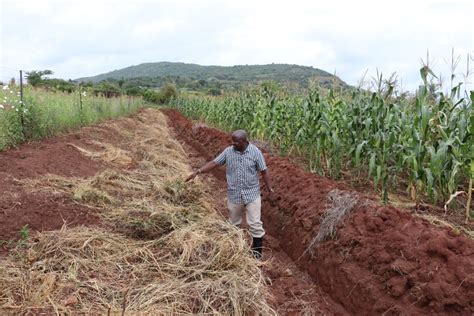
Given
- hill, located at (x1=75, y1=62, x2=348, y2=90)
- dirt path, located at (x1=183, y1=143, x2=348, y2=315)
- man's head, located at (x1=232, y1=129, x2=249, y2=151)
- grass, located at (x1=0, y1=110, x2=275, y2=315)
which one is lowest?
dirt path, located at (x1=183, y1=143, x2=348, y2=315)

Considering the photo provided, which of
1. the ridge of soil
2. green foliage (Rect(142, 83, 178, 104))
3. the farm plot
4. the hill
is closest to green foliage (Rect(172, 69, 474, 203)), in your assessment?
the farm plot

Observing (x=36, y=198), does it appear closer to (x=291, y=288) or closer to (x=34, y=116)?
(x=291, y=288)

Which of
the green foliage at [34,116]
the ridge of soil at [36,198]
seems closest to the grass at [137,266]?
the ridge of soil at [36,198]

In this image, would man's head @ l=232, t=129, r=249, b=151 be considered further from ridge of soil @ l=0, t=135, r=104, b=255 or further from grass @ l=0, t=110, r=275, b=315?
ridge of soil @ l=0, t=135, r=104, b=255

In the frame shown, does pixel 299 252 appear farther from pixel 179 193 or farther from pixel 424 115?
pixel 424 115

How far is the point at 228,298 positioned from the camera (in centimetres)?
386

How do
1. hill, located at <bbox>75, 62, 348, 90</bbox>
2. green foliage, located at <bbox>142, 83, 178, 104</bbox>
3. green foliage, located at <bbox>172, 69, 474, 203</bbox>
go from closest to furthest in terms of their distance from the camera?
green foliage, located at <bbox>172, 69, 474, 203</bbox>
green foliage, located at <bbox>142, 83, 178, 104</bbox>
hill, located at <bbox>75, 62, 348, 90</bbox>

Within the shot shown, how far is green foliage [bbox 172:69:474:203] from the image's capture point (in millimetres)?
6359

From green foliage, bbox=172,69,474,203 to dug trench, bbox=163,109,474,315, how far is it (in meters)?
1.12

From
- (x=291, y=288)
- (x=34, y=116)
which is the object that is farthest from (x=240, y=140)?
(x=34, y=116)

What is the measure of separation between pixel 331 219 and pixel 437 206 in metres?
2.25

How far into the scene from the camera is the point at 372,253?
190 inches

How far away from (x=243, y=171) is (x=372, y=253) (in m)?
1.93

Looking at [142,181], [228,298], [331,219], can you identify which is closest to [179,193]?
[142,181]
